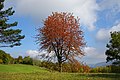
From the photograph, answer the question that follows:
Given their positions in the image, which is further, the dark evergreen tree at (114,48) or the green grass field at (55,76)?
the dark evergreen tree at (114,48)

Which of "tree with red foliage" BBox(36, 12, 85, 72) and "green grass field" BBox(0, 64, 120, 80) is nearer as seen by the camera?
"green grass field" BBox(0, 64, 120, 80)

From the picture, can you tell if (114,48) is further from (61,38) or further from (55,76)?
(55,76)

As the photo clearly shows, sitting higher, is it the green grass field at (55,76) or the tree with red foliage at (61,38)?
the tree with red foliage at (61,38)

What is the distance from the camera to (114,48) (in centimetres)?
5100

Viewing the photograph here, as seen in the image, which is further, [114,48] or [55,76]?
[114,48]

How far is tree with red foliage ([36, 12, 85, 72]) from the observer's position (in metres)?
47.8

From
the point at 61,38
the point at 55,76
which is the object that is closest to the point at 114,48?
the point at 61,38

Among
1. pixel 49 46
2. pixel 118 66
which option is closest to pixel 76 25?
pixel 49 46

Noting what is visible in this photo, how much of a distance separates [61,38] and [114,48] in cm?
981

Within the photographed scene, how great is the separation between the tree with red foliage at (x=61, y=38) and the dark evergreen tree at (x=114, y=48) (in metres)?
5.57

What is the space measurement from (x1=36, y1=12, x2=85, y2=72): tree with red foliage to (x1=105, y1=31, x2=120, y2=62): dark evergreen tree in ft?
18.3

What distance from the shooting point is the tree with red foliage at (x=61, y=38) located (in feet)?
157

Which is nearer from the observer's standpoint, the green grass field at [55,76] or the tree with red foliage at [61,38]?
the green grass field at [55,76]

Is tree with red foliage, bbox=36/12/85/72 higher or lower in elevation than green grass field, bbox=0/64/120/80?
higher
